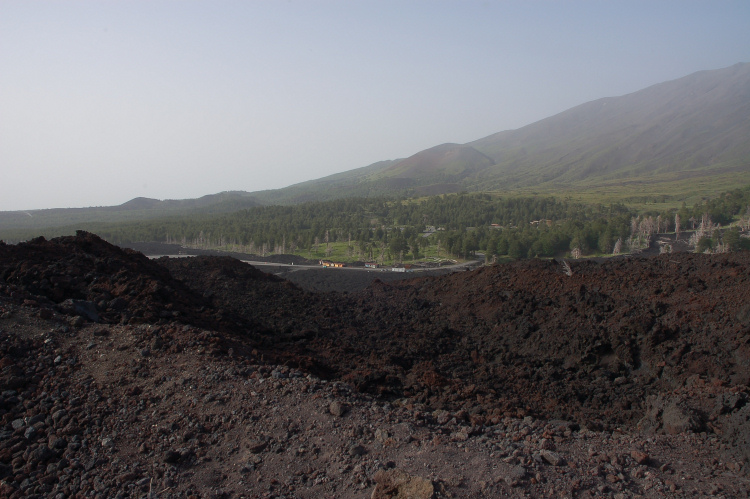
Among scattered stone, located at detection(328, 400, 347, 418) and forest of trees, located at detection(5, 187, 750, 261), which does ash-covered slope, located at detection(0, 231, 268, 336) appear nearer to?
scattered stone, located at detection(328, 400, 347, 418)

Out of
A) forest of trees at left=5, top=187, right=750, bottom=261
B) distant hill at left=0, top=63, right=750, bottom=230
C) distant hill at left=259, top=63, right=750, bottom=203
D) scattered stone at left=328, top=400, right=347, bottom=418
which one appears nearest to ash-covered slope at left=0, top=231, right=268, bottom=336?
scattered stone at left=328, top=400, right=347, bottom=418

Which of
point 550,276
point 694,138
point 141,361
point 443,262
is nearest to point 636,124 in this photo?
point 694,138

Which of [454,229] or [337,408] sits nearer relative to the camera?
[337,408]

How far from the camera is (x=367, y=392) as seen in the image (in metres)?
7.01

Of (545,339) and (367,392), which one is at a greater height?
(367,392)

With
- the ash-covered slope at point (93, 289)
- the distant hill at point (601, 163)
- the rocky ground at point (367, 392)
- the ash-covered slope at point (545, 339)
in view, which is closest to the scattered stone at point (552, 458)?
the rocky ground at point (367, 392)

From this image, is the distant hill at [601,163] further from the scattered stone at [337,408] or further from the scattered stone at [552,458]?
the scattered stone at [337,408]

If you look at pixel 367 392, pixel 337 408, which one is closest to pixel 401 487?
pixel 337 408

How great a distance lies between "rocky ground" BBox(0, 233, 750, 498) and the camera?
468cm

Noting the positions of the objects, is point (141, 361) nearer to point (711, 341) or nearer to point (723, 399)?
point (723, 399)

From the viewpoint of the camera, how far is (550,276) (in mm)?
13719

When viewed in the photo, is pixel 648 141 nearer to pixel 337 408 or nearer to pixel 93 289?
pixel 93 289

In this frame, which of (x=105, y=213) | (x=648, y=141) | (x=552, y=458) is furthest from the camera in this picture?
(x=648, y=141)

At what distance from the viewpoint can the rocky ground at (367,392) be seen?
468 centimetres
